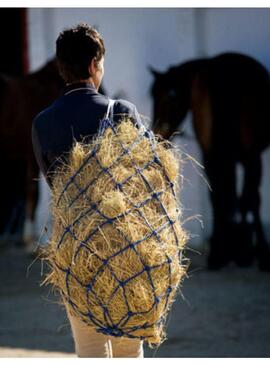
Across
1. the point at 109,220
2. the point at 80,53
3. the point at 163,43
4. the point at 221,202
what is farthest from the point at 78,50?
the point at 163,43

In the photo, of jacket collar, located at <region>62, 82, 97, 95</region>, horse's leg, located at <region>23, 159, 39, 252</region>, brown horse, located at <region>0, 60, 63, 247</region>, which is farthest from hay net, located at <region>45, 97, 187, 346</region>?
horse's leg, located at <region>23, 159, 39, 252</region>

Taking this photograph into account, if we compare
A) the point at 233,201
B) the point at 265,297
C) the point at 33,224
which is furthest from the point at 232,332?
the point at 33,224

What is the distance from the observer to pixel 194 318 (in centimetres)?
524

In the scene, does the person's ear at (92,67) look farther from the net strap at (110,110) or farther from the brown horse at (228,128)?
the brown horse at (228,128)

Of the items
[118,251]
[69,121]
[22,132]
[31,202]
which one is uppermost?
[69,121]

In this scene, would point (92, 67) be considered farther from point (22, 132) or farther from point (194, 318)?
point (22, 132)

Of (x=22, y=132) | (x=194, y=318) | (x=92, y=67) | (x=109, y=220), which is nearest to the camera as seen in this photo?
(x=109, y=220)

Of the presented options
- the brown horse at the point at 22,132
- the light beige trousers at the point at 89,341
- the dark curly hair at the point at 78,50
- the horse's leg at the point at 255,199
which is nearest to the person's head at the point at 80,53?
the dark curly hair at the point at 78,50

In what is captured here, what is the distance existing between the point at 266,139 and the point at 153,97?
83cm

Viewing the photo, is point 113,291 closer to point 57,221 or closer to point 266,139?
point 57,221

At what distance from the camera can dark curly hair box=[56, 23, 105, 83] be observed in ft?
9.28

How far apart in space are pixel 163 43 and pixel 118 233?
419cm

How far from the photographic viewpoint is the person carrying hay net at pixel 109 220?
104 inches

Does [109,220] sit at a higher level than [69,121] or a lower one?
lower
